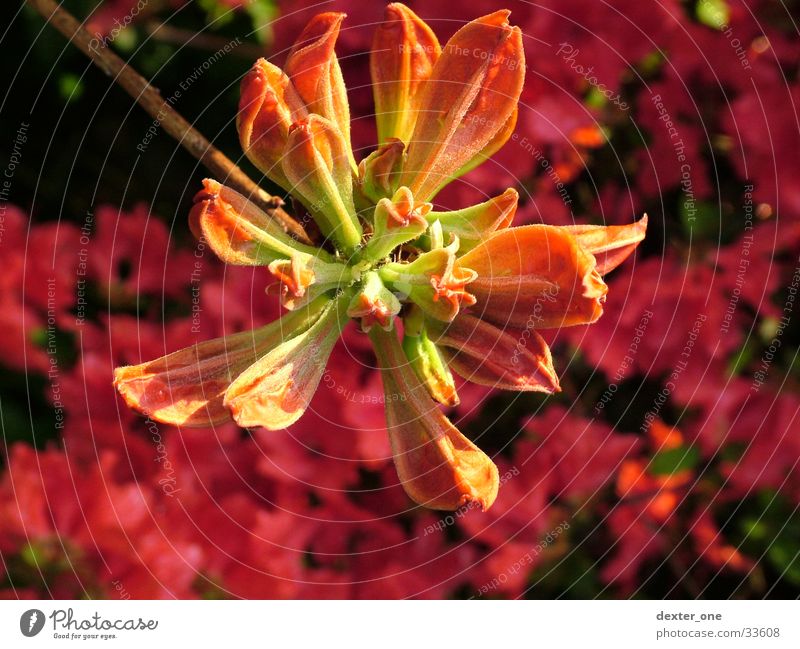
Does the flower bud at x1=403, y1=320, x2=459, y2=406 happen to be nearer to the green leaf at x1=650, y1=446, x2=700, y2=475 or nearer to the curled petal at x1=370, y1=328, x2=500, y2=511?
the curled petal at x1=370, y1=328, x2=500, y2=511

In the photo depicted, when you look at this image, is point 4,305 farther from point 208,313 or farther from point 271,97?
point 271,97

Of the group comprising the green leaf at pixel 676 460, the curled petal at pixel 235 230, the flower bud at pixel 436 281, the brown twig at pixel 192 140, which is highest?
the brown twig at pixel 192 140

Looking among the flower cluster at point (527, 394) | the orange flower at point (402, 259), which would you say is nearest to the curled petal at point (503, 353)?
the orange flower at point (402, 259)

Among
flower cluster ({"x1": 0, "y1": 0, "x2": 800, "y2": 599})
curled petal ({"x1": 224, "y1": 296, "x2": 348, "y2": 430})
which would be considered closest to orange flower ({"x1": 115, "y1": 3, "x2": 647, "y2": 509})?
curled petal ({"x1": 224, "y1": 296, "x2": 348, "y2": 430})

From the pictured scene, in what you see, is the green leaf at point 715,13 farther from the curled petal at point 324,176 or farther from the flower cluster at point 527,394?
the curled petal at point 324,176

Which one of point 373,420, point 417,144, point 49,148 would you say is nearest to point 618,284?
point 373,420

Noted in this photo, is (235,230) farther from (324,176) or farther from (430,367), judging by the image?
(430,367)
